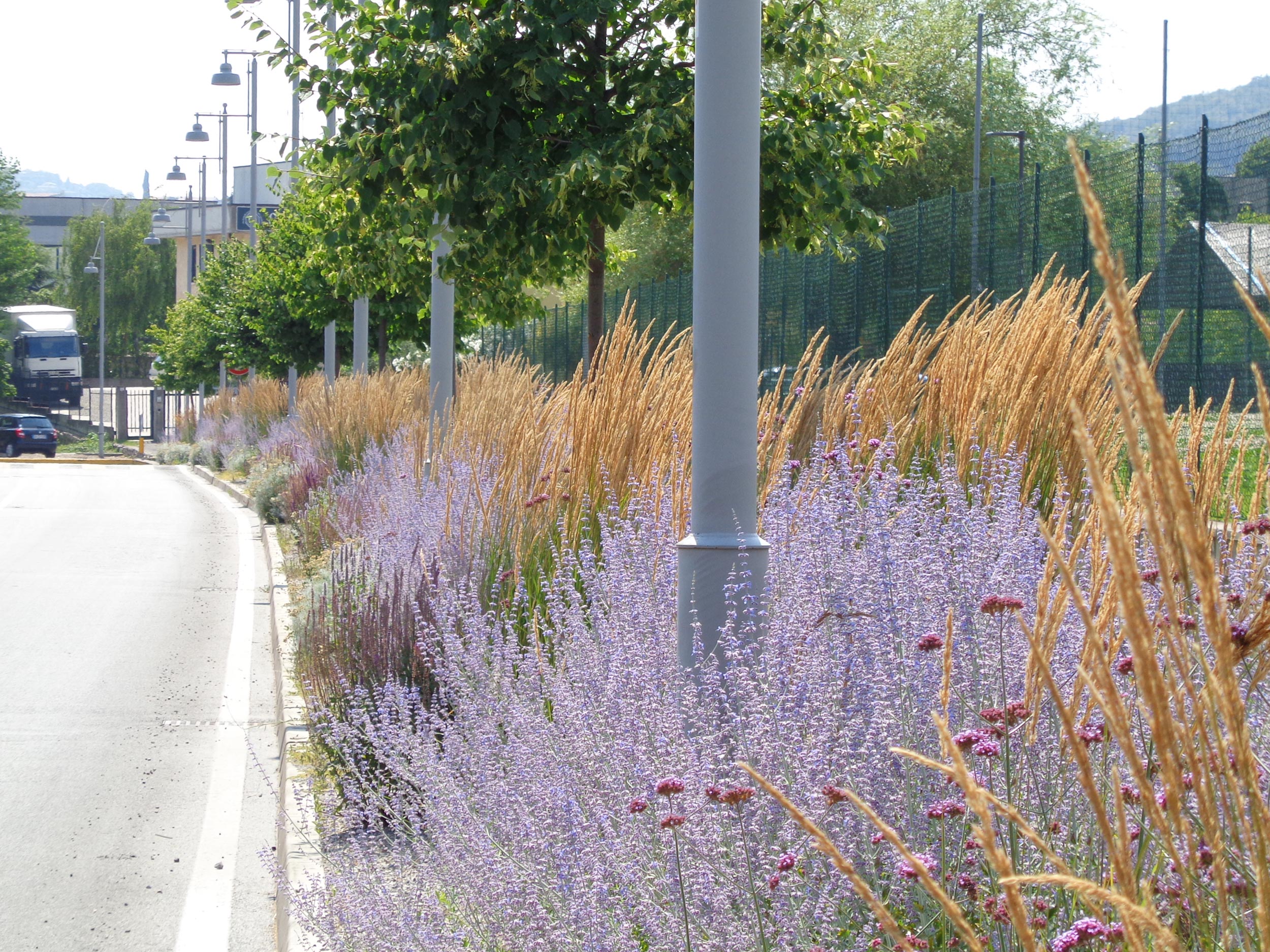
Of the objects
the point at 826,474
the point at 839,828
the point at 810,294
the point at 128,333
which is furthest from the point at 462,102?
the point at 128,333

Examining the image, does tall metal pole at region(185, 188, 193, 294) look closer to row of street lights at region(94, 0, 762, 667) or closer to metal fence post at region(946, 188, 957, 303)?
metal fence post at region(946, 188, 957, 303)

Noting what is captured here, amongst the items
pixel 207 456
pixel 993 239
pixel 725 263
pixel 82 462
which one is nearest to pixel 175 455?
pixel 82 462

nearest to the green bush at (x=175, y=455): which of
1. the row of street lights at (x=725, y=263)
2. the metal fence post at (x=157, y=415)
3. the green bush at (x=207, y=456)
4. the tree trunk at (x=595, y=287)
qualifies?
the green bush at (x=207, y=456)

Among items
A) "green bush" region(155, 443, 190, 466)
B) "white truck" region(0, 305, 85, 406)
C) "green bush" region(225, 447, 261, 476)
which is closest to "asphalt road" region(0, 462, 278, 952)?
"green bush" region(225, 447, 261, 476)

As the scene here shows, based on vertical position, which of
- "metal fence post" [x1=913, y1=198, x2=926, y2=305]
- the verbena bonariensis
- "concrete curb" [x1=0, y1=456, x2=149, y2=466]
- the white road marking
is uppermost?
"metal fence post" [x1=913, y1=198, x2=926, y2=305]

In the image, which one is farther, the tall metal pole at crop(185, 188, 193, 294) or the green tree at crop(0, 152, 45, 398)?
the green tree at crop(0, 152, 45, 398)

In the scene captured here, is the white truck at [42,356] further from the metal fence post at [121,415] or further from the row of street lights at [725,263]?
the row of street lights at [725,263]

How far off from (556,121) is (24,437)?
158ft

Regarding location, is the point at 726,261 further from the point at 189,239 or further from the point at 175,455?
the point at 189,239

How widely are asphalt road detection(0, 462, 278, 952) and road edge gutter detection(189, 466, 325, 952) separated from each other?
5.9 inches

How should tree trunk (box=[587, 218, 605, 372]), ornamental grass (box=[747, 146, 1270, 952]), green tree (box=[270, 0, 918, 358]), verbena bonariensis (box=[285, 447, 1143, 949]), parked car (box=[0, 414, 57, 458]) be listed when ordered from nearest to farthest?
ornamental grass (box=[747, 146, 1270, 952])
verbena bonariensis (box=[285, 447, 1143, 949])
green tree (box=[270, 0, 918, 358])
tree trunk (box=[587, 218, 605, 372])
parked car (box=[0, 414, 57, 458])

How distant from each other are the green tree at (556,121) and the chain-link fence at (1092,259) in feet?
3.30

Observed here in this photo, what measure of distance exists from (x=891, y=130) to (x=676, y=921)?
26.0ft

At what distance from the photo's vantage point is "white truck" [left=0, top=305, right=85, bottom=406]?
66500mm
